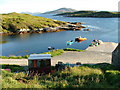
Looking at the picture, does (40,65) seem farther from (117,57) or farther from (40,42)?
(40,42)

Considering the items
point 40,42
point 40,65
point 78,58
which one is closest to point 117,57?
point 40,65

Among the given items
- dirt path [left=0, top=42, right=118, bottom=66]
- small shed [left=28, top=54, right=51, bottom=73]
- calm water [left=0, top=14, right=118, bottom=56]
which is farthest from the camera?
calm water [left=0, top=14, right=118, bottom=56]

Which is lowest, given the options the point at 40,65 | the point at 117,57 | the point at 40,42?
the point at 40,42

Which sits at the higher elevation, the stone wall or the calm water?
the stone wall

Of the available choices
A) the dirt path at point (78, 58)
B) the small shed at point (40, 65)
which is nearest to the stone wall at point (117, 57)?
the dirt path at point (78, 58)

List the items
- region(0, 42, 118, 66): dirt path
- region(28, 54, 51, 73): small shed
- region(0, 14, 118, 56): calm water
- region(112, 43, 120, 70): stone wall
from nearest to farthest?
region(28, 54, 51, 73): small shed → region(112, 43, 120, 70): stone wall → region(0, 42, 118, 66): dirt path → region(0, 14, 118, 56): calm water

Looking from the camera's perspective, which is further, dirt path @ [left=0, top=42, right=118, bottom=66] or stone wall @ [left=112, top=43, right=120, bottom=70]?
dirt path @ [left=0, top=42, right=118, bottom=66]

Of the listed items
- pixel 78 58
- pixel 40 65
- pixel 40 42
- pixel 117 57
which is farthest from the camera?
pixel 40 42

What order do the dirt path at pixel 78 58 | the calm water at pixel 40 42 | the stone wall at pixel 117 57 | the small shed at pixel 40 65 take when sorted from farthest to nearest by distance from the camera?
the calm water at pixel 40 42, the dirt path at pixel 78 58, the stone wall at pixel 117 57, the small shed at pixel 40 65

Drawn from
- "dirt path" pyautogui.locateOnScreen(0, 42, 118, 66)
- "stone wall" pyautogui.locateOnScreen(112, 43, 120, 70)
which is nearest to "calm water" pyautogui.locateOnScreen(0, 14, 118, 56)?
"dirt path" pyautogui.locateOnScreen(0, 42, 118, 66)

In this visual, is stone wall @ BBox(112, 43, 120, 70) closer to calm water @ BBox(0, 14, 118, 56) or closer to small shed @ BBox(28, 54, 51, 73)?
small shed @ BBox(28, 54, 51, 73)

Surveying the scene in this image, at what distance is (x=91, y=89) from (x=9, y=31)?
89067 mm

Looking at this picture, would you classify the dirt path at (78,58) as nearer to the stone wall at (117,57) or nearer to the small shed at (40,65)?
the stone wall at (117,57)

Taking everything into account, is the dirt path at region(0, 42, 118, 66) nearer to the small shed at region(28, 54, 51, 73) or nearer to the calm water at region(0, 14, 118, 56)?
the small shed at region(28, 54, 51, 73)
